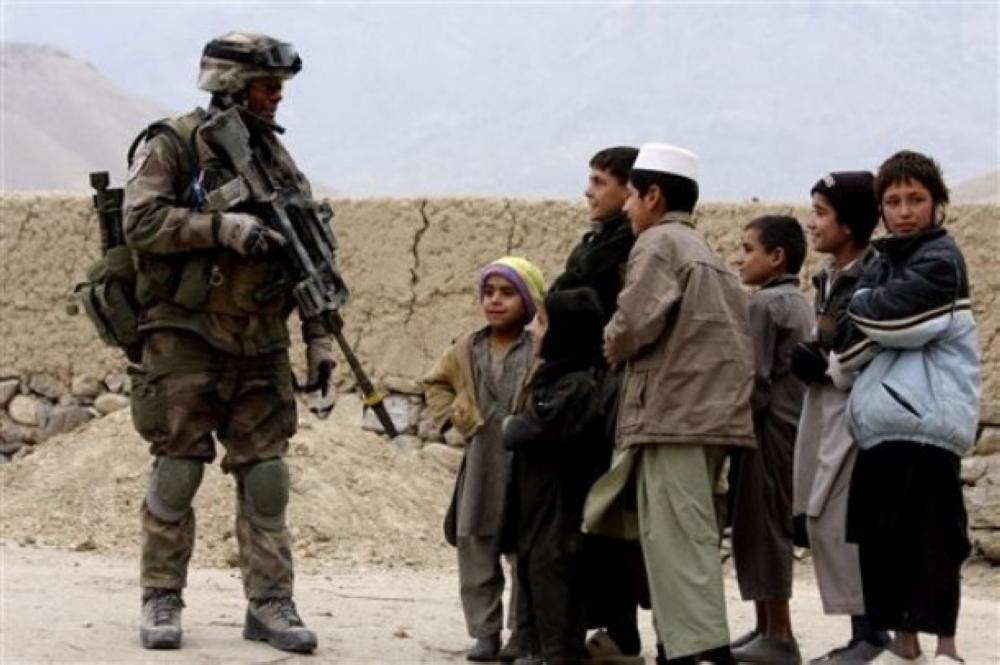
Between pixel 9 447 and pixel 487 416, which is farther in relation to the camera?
pixel 9 447

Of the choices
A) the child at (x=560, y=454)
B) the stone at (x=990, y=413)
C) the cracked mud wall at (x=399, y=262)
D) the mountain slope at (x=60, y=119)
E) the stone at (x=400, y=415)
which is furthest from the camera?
the mountain slope at (x=60, y=119)

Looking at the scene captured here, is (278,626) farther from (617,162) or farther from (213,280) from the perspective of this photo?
(617,162)

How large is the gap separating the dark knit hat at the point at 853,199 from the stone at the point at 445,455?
4.07 m

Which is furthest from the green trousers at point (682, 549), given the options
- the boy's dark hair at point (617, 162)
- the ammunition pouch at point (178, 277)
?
the ammunition pouch at point (178, 277)

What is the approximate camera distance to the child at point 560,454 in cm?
550

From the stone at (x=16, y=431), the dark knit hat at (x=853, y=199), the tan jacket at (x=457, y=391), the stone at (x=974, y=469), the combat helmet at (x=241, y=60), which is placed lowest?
the stone at (x=16, y=431)

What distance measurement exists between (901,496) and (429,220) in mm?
4786

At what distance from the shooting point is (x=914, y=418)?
5230mm

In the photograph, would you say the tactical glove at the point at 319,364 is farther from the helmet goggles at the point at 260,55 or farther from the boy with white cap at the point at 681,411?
the boy with white cap at the point at 681,411

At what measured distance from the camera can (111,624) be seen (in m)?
6.29

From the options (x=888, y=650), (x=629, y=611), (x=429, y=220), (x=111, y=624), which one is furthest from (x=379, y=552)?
(x=888, y=650)

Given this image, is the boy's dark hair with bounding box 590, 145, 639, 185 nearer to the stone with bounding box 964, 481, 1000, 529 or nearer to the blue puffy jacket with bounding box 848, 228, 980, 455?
the blue puffy jacket with bounding box 848, 228, 980, 455

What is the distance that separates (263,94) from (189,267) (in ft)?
2.00

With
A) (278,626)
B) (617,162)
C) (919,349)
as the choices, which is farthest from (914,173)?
(278,626)
